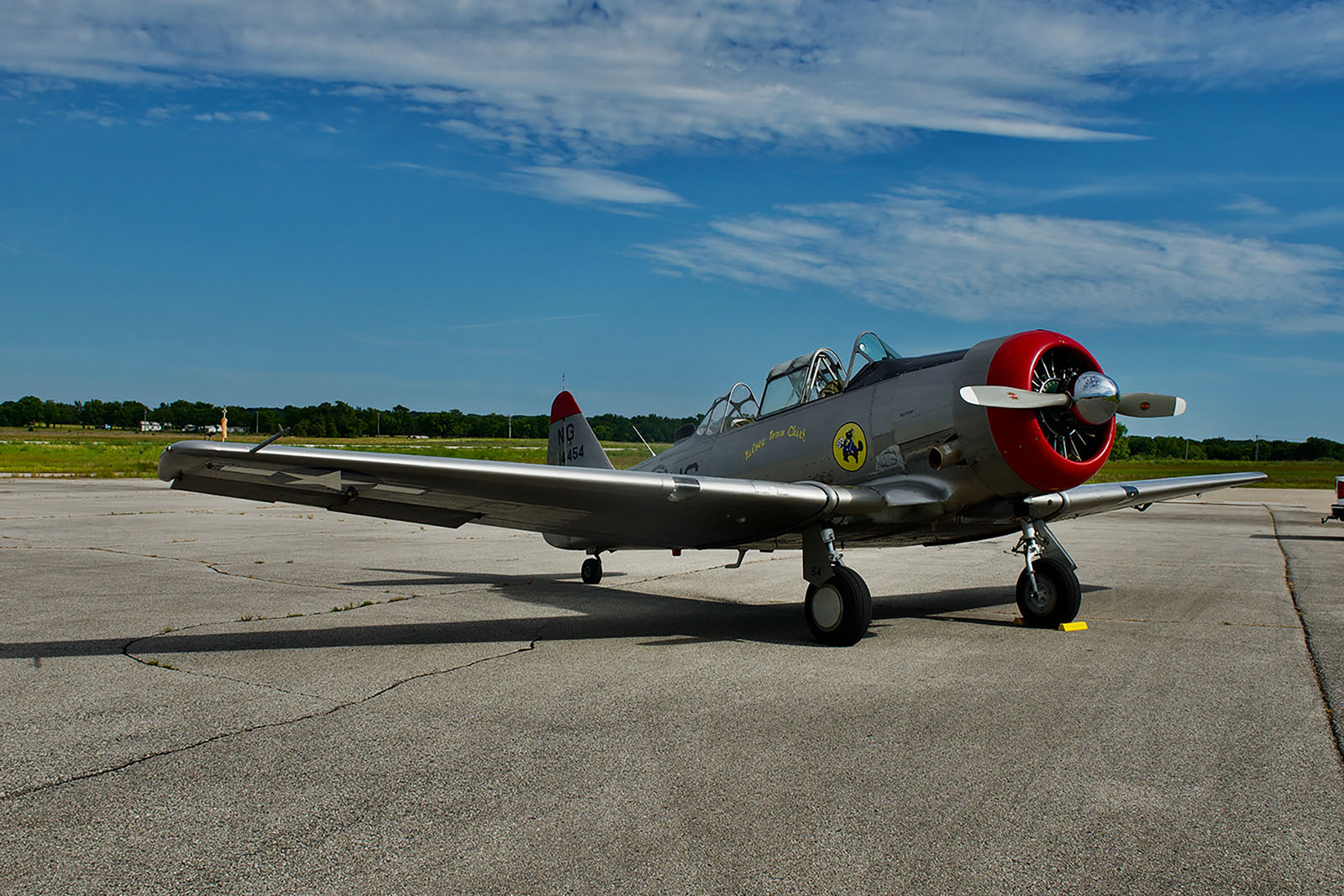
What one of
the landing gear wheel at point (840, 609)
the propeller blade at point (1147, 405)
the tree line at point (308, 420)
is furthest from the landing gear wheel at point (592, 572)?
the tree line at point (308, 420)

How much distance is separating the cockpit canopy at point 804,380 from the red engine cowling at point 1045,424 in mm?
1159

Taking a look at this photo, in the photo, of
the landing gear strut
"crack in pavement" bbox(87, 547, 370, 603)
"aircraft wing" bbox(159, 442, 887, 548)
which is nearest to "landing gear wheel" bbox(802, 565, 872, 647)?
the landing gear strut

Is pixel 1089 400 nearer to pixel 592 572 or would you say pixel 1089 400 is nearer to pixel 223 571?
pixel 592 572

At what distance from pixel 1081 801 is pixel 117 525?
1938 cm

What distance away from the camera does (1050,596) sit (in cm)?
720

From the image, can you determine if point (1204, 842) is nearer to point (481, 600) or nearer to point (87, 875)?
point (87, 875)

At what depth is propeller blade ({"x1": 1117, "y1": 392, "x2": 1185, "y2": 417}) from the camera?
6.48 m

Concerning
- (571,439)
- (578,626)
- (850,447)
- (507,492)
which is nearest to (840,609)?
(850,447)

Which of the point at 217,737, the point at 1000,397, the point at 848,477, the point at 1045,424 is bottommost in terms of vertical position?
the point at 217,737

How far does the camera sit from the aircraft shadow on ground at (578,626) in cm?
618

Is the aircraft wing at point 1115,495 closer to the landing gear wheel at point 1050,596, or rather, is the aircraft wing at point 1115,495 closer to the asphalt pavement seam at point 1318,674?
the landing gear wheel at point 1050,596

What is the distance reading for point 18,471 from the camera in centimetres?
4131

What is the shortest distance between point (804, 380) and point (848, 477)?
1118 millimetres

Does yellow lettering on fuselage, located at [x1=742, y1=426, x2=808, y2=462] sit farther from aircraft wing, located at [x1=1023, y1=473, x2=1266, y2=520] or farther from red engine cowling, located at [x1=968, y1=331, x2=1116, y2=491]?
aircraft wing, located at [x1=1023, y1=473, x2=1266, y2=520]
